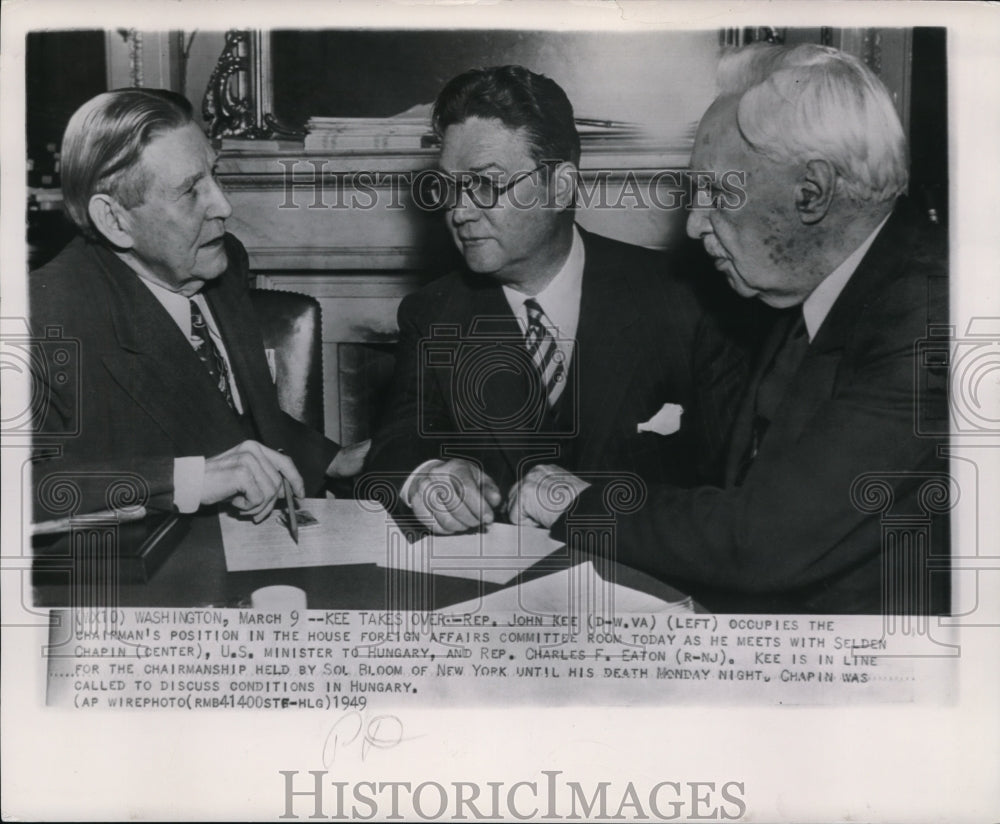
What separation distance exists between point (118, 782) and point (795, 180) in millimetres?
2546

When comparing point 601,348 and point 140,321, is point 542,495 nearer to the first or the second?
point 601,348

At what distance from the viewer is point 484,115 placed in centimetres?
310

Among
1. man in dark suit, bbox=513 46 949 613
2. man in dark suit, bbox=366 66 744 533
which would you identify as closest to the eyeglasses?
man in dark suit, bbox=366 66 744 533

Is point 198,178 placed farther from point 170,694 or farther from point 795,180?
point 795,180

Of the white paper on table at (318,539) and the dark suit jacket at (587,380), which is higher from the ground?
the dark suit jacket at (587,380)

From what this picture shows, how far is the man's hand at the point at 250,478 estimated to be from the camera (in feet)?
10.3

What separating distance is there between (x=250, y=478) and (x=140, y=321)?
1.80ft

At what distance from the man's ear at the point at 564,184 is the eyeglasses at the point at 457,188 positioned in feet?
0.17

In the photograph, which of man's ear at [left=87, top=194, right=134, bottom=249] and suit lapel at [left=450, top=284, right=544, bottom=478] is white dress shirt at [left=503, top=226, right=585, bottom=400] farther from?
man's ear at [left=87, top=194, right=134, bottom=249]

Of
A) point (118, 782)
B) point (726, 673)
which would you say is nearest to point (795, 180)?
point (726, 673)

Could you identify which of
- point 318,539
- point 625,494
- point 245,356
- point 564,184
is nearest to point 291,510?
point 318,539

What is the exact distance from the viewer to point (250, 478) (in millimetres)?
3156

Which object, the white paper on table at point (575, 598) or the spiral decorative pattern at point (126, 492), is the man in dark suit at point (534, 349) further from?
the spiral decorative pattern at point (126, 492)
